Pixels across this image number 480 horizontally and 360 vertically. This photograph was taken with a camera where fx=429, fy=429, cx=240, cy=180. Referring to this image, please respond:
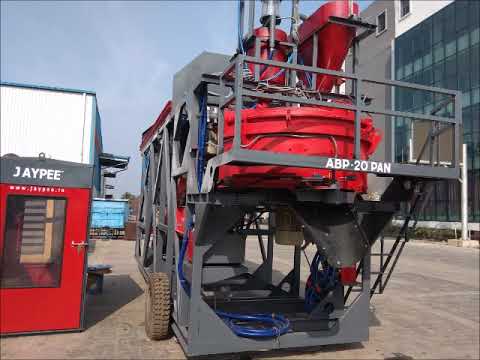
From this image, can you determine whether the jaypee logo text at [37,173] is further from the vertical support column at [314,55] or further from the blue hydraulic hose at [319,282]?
the blue hydraulic hose at [319,282]

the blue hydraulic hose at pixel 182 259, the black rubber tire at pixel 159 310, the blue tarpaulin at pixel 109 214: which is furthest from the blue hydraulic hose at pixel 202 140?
the blue tarpaulin at pixel 109 214

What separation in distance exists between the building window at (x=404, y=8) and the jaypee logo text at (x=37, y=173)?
36.6 metres

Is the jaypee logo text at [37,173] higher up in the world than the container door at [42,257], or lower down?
higher up

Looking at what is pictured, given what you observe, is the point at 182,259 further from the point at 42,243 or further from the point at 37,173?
the point at 37,173

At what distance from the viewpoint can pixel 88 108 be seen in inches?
264

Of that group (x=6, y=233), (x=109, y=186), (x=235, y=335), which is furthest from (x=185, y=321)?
(x=109, y=186)

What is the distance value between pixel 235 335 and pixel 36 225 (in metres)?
3.02

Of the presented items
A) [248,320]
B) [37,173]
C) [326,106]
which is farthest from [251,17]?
[248,320]

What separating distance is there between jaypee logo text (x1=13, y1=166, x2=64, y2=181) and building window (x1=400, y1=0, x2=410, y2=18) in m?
36.6

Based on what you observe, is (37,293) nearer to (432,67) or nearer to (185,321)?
(185,321)

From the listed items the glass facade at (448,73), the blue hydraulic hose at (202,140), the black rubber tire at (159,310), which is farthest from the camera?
the glass facade at (448,73)

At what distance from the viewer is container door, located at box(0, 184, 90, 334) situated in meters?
5.42

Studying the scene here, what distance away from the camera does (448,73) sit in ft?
99.6

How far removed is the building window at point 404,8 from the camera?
116 ft
